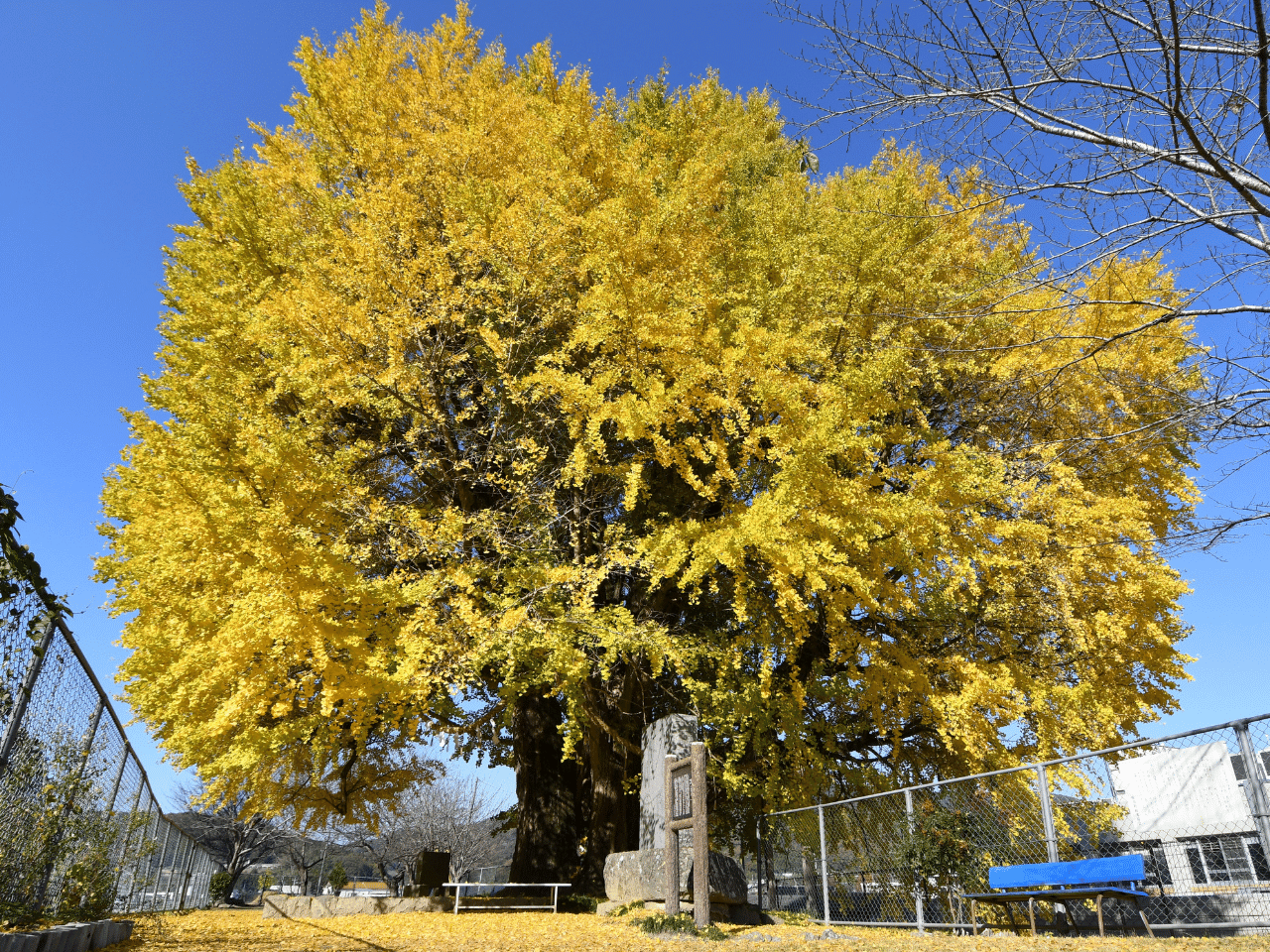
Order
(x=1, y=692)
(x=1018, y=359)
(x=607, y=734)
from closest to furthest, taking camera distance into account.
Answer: (x=1, y=692) → (x=1018, y=359) → (x=607, y=734)

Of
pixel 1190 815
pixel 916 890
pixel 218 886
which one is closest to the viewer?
pixel 1190 815

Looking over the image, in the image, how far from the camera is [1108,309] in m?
8.66

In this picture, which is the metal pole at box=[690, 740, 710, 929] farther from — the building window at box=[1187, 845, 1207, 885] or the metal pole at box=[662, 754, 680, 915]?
the building window at box=[1187, 845, 1207, 885]

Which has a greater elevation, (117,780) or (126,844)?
(117,780)

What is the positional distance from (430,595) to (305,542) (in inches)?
52.1

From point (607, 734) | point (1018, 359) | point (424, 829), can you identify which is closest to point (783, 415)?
point (1018, 359)

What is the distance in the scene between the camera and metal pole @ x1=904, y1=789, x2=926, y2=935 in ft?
19.1

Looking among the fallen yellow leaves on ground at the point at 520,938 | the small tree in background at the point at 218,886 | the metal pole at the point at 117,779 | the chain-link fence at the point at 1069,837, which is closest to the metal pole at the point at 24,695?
the fallen yellow leaves on ground at the point at 520,938

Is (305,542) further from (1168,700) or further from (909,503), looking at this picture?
(1168,700)

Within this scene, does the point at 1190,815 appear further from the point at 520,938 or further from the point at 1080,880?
the point at 520,938

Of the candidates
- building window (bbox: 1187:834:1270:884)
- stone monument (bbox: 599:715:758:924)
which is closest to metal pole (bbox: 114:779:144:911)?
stone monument (bbox: 599:715:758:924)

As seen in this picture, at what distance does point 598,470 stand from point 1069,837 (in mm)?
5886

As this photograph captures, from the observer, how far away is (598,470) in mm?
8180

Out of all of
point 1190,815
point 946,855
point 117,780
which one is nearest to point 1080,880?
point 1190,815
